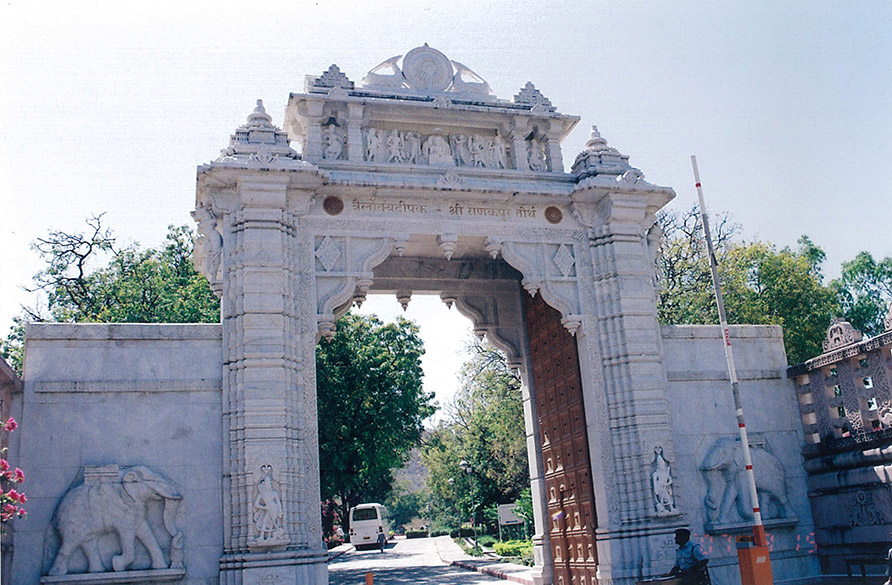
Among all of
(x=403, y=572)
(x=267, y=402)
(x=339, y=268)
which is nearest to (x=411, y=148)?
(x=339, y=268)

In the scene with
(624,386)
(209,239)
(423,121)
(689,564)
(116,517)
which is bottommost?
(689,564)

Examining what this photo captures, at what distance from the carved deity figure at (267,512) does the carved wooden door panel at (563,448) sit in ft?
20.6

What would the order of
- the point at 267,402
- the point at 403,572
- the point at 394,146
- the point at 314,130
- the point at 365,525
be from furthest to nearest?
the point at 365,525 < the point at 403,572 < the point at 394,146 < the point at 314,130 < the point at 267,402

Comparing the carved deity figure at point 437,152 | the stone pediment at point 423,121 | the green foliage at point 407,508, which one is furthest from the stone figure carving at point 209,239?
the green foliage at point 407,508

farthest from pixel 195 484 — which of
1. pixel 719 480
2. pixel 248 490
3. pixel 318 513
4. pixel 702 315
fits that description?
pixel 702 315

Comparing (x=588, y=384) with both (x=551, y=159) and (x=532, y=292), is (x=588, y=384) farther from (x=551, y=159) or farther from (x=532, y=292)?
(x=551, y=159)

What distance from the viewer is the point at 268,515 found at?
1232 centimetres

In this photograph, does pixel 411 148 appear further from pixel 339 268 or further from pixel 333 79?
pixel 339 268

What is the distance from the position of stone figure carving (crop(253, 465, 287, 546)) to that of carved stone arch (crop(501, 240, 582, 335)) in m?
6.24

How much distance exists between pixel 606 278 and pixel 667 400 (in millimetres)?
2620

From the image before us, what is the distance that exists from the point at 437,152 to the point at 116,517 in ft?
28.6

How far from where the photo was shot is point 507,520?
109ft

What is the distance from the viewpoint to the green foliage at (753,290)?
29625 mm

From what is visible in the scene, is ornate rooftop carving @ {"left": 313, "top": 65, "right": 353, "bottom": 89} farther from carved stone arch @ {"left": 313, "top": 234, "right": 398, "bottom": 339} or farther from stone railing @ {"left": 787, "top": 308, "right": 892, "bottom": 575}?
stone railing @ {"left": 787, "top": 308, "right": 892, "bottom": 575}
